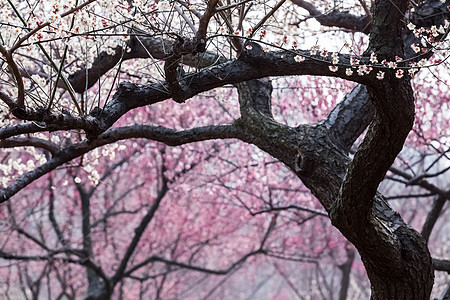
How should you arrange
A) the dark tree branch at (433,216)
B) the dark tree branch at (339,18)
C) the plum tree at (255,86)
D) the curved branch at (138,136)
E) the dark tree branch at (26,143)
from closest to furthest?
1. the plum tree at (255,86)
2. the dark tree branch at (26,143)
3. the curved branch at (138,136)
4. the dark tree branch at (339,18)
5. the dark tree branch at (433,216)

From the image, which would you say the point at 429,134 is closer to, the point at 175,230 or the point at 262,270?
the point at 175,230

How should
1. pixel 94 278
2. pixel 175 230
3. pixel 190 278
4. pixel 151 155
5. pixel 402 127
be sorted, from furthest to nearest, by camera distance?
1. pixel 190 278
2. pixel 175 230
3. pixel 151 155
4. pixel 94 278
5. pixel 402 127

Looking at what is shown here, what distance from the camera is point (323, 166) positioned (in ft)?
14.4

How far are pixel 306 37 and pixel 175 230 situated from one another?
8964mm

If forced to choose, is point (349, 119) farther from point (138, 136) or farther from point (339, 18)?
point (138, 136)

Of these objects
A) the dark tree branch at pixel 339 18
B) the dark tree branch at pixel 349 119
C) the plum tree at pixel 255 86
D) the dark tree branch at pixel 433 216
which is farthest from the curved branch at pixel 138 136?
the dark tree branch at pixel 433 216

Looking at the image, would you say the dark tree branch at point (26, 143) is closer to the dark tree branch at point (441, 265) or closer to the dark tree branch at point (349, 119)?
the dark tree branch at point (349, 119)

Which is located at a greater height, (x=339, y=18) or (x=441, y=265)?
(x=339, y=18)

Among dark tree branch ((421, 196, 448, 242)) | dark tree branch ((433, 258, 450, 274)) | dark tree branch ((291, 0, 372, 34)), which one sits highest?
dark tree branch ((291, 0, 372, 34))

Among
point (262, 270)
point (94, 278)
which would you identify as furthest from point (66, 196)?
point (262, 270)

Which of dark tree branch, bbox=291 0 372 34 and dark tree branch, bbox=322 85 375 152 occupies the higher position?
dark tree branch, bbox=291 0 372 34

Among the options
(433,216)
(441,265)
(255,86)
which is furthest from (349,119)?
(433,216)

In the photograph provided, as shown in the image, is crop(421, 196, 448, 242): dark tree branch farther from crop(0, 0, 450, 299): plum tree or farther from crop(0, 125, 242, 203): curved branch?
crop(0, 125, 242, 203): curved branch

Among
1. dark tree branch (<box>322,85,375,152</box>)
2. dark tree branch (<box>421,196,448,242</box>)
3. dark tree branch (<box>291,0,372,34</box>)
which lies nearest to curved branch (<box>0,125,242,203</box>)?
dark tree branch (<box>322,85,375,152</box>)
